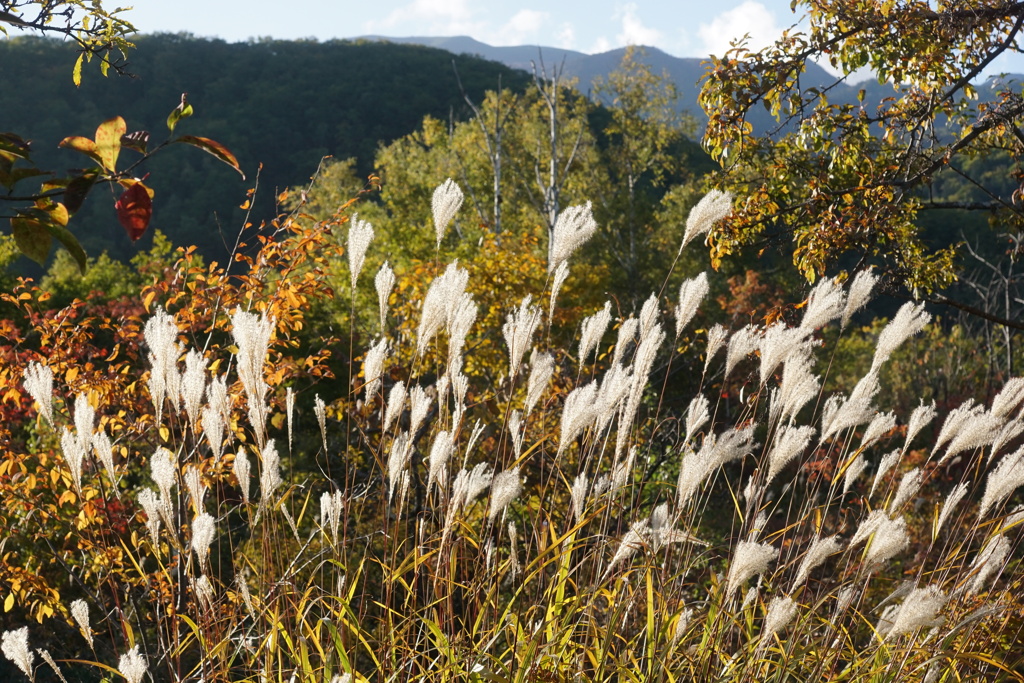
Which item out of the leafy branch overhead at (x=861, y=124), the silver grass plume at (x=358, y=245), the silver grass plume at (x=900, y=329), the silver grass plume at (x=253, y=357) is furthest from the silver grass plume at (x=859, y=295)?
the leafy branch overhead at (x=861, y=124)

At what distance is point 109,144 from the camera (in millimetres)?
1095


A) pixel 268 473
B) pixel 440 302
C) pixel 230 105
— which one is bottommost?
pixel 268 473

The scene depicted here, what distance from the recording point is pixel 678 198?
19797 mm

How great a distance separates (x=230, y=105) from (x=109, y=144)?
129ft

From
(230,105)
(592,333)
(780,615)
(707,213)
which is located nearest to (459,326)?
(592,333)

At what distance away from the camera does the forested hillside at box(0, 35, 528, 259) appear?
94.1 feet

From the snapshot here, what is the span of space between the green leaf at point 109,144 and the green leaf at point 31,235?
0.14m

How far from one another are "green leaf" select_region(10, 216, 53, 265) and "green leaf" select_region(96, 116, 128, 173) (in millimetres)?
139

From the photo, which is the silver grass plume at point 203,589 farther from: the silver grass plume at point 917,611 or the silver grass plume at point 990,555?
the silver grass plume at point 990,555

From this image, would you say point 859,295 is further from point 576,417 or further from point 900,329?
point 576,417

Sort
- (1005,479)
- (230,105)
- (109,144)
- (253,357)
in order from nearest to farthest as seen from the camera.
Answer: (109,144) < (253,357) < (1005,479) < (230,105)

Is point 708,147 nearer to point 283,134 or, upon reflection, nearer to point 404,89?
point 283,134

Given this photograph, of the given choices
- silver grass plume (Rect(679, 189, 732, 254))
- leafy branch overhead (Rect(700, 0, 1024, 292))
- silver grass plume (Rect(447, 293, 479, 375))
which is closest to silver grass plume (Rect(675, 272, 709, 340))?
silver grass plume (Rect(679, 189, 732, 254))

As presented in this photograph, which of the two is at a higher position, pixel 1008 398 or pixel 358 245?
pixel 358 245
